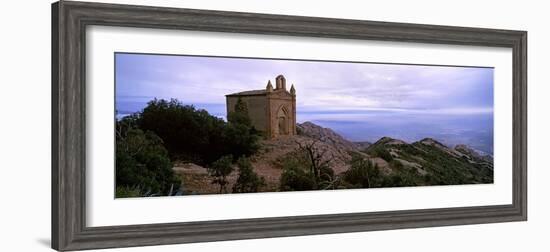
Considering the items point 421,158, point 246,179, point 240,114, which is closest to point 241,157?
point 246,179

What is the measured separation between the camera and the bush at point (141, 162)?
16.0ft

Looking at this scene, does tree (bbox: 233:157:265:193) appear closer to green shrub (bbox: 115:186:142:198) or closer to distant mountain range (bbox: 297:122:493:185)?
distant mountain range (bbox: 297:122:493:185)

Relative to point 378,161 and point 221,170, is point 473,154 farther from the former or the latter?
point 221,170

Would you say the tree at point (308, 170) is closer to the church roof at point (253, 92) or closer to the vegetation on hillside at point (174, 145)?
the vegetation on hillside at point (174, 145)

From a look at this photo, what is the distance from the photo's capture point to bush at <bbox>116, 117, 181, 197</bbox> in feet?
16.0

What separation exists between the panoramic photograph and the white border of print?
0.04 m

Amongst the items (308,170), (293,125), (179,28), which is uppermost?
(179,28)

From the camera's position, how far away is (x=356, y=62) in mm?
5473

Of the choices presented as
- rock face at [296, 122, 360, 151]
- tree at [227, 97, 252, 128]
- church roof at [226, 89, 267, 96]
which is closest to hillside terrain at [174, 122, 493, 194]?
rock face at [296, 122, 360, 151]

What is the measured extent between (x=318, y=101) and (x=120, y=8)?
124 centimetres

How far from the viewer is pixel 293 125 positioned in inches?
210

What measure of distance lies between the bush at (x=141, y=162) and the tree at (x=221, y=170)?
198mm

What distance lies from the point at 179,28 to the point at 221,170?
0.77 m

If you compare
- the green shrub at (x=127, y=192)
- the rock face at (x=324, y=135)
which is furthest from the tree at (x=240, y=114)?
the green shrub at (x=127, y=192)
